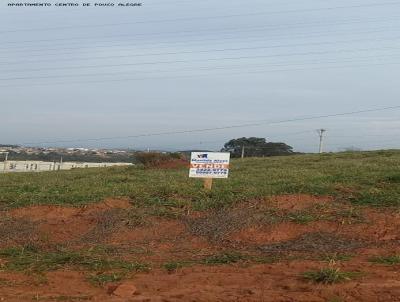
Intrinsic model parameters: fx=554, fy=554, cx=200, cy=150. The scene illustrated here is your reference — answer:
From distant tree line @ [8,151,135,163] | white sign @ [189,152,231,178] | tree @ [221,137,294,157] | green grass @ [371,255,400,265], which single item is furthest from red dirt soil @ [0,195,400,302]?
distant tree line @ [8,151,135,163]

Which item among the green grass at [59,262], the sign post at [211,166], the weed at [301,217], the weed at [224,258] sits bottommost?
Result: the green grass at [59,262]

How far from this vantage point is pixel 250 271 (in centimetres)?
593

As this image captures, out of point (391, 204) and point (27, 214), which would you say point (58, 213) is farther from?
point (391, 204)

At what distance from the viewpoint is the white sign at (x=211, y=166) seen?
10.5m

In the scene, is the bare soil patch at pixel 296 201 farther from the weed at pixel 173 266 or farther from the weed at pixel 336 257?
the weed at pixel 173 266

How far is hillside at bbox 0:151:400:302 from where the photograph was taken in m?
5.27

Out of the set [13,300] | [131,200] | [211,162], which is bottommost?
[13,300]

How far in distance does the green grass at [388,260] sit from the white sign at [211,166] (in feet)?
14.9

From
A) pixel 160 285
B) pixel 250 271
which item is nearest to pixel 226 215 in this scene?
pixel 250 271

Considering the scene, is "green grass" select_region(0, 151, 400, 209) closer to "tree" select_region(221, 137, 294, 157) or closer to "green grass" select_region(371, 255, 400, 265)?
→ "green grass" select_region(371, 255, 400, 265)

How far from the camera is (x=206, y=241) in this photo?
24.6ft

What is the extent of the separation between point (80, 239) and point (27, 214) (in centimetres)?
174

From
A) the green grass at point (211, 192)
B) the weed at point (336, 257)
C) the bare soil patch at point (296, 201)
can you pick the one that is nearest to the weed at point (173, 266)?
the weed at point (336, 257)

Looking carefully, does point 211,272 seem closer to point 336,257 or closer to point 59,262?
point 336,257
